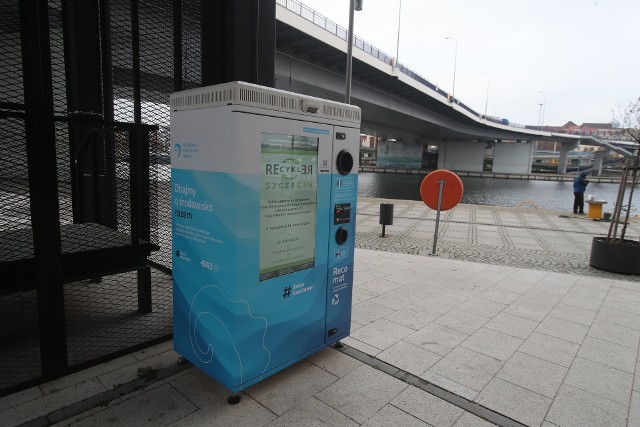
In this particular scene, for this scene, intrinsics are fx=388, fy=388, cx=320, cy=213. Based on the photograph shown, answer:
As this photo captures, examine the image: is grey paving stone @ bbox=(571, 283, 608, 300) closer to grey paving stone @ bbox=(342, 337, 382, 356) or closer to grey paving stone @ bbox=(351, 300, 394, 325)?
grey paving stone @ bbox=(351, 300, 394, 325)

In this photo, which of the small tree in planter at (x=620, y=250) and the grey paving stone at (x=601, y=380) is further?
the small tree in planter at (x=620, y=250)

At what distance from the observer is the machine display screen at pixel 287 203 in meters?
2.66

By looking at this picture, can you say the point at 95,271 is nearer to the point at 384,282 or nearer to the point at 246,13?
the point at 246,13

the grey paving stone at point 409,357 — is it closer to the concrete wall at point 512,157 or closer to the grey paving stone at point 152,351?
the grey paving stone at point 152,351

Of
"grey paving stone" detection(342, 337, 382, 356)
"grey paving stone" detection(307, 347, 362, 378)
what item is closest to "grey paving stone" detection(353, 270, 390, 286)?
"grey paving stone" detection(342, 337, 382, 356)

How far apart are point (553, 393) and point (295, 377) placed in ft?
6.73

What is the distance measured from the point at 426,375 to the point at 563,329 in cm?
217

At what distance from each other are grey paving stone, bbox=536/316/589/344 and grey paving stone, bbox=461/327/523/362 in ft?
1.71

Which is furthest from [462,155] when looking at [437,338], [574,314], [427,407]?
[427,407]

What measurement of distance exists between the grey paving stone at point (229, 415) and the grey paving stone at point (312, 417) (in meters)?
0.10

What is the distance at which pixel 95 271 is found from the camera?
3.48 m

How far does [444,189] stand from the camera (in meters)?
7.79

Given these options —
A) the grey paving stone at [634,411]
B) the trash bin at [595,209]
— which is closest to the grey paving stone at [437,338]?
the grey paving stone at [634,411]

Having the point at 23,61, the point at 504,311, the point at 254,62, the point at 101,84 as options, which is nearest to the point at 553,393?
the point at 504,311
